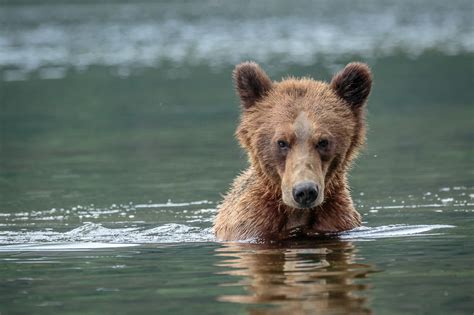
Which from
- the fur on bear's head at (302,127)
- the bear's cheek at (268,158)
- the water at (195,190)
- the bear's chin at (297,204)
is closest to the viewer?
the water at (195,190)

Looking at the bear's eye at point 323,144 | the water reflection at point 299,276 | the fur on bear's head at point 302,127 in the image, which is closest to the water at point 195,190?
the water reflection at point 299,276

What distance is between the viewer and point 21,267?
10.9 meters

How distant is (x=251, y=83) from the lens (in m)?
11.4

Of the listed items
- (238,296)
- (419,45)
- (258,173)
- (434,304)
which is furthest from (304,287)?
(419,45)

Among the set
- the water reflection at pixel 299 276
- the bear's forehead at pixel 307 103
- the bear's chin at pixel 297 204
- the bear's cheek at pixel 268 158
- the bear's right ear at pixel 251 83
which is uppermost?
the bear's right ear at pixel 251 83

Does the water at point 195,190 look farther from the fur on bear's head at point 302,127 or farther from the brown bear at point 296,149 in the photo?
the fur on bear's head at point 302,127

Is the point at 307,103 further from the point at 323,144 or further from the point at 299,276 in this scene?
the point at 299,276

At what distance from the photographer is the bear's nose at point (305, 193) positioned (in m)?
10.3

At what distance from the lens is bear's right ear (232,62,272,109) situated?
37.1 ft

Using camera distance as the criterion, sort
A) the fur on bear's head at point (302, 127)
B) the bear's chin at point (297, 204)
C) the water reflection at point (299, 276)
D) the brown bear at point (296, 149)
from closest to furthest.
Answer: the water reflection at point (299, 276) < the bear's chin at point (297, 204) < the fur on bear's head at point (302, 127) < the brown bear at point (296, 149)

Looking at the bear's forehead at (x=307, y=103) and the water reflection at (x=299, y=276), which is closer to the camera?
the water reflection at (x=299, y=276)

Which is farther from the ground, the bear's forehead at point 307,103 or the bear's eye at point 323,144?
the bear's forehead at point 307,103

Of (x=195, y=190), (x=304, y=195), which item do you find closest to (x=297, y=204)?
(x=304, y=195)

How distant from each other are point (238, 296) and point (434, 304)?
1.34 meters
